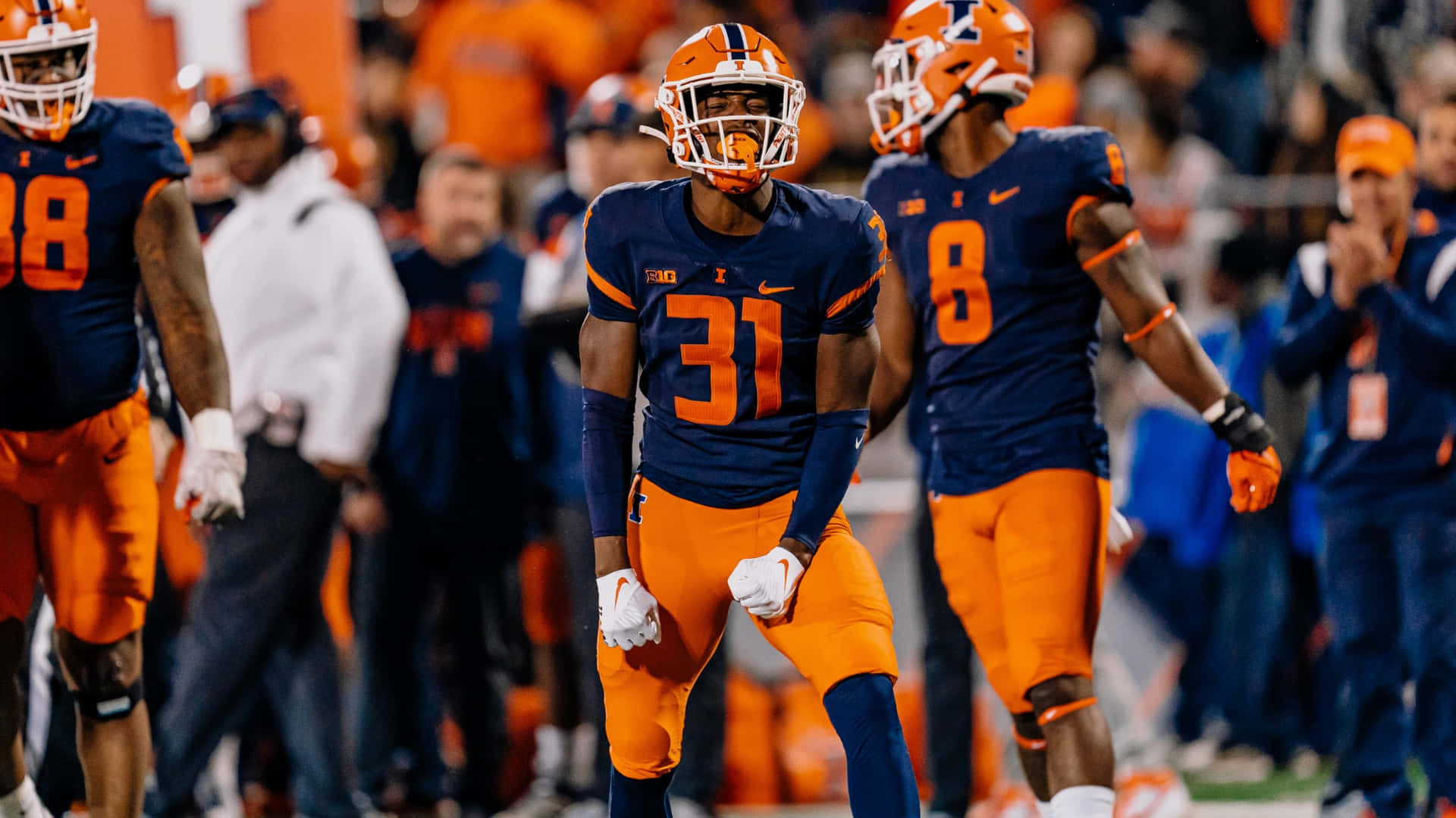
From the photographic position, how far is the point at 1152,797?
5.66 metres

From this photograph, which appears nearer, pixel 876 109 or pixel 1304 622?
pixel 876 109

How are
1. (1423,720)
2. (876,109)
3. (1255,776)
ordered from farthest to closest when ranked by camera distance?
(1255,776), (1423,720), (876,109)

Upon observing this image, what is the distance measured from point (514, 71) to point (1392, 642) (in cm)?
509

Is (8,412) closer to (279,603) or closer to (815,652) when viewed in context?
(279,603)

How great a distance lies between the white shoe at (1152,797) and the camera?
561 cm

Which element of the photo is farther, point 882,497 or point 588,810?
point 882,497

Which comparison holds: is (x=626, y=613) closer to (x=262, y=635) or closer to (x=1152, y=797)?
(x=262, y=635)

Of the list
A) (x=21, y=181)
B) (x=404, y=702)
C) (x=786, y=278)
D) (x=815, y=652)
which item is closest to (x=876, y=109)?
(x=786, y=278)

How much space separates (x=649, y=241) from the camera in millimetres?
3604

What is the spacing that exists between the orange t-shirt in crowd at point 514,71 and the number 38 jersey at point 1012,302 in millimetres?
4580

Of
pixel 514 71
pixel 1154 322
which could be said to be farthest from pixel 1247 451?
pixel 514 71

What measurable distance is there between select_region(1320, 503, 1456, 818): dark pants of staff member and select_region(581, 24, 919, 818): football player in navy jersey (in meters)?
2.10

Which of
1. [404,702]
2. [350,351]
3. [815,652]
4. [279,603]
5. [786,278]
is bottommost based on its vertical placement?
[404,702]

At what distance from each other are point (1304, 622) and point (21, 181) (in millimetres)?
5014
